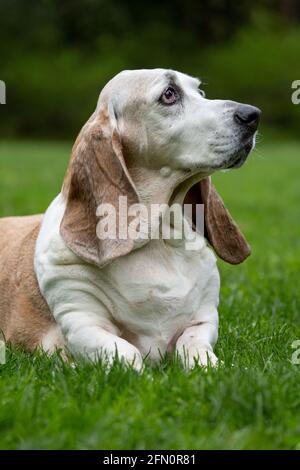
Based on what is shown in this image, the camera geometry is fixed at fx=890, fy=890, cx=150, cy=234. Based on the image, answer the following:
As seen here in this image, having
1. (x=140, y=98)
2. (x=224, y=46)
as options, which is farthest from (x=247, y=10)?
(x=140, y=98)

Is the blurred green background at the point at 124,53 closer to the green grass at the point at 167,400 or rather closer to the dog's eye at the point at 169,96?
the dog's eye at the point at 169,96

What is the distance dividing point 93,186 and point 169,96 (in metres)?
0.60

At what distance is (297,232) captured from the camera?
11.0 m

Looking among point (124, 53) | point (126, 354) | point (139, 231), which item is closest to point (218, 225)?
point (139, 231)

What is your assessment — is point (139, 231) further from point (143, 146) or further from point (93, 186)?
point (143, 146)

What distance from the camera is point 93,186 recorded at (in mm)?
4281

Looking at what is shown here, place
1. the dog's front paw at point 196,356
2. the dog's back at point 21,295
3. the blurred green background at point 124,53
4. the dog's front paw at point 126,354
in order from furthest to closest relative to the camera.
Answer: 1. the blurred green background at point 124,53
2. the dog's back at point 21,295
3. the dog's front paw at point 196,356
4. the dog's front paw at point 126,354

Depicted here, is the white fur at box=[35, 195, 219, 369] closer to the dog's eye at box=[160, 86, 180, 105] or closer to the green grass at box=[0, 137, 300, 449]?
the green grass at box=[0, 137, 300, 449]

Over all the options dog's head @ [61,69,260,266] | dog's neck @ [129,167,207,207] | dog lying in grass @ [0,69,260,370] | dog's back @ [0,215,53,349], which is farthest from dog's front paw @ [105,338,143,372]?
dog's neck @ [129,167,207,207]

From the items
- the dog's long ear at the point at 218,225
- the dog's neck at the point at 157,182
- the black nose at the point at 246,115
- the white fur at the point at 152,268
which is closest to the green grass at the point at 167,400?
the white fur at the point at 152,268

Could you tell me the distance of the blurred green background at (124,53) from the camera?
3519 centimetres

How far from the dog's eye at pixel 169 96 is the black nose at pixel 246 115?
338 mm

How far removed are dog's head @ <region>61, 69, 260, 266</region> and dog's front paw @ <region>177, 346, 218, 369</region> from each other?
0.57 metres
